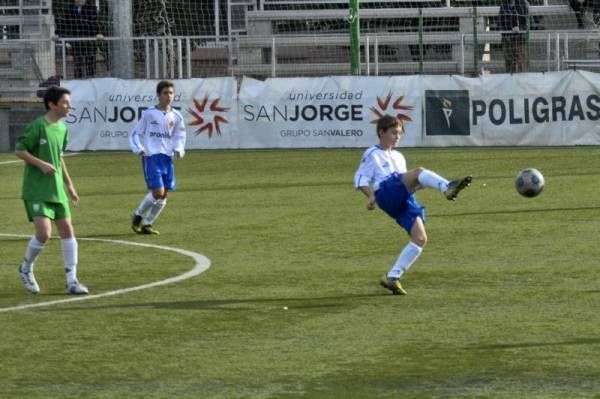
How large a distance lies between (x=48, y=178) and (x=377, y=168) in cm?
288

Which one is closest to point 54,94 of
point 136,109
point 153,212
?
point 153,212

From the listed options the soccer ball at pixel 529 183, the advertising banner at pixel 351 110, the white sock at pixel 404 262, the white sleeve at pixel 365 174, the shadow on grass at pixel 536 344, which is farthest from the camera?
the advertising banner at pixel 351 110

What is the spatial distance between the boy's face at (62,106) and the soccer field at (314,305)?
5.25 ft

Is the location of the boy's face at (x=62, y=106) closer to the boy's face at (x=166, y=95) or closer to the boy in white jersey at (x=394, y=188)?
the boy in white jersey at (x=394, y=188)

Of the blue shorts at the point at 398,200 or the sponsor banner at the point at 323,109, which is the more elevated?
the blue shorts at the point at 398,200

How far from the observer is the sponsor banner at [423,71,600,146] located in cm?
3275

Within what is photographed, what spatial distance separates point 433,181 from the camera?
1216 cm

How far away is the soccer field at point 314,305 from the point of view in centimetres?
905

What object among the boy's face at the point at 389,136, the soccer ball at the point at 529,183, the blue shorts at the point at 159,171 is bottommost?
the blue shorts at the point at 159,171

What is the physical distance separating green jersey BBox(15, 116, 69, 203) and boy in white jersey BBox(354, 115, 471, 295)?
2.65 meters

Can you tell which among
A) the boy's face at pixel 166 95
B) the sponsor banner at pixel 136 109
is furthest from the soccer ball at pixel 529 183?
the sponsor banner at pixel 136 109

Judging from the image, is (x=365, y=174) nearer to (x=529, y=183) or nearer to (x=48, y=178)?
(x=529, y=183)

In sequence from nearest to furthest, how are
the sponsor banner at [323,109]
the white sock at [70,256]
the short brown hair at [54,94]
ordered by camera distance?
the short brown hair at [54,94] < the white sock at [70,256] < the sponsor banner at [323,109]

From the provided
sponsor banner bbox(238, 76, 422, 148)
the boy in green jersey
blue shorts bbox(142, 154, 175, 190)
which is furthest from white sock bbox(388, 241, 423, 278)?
sponsor banner bbox(238, 76, 422, 148)
